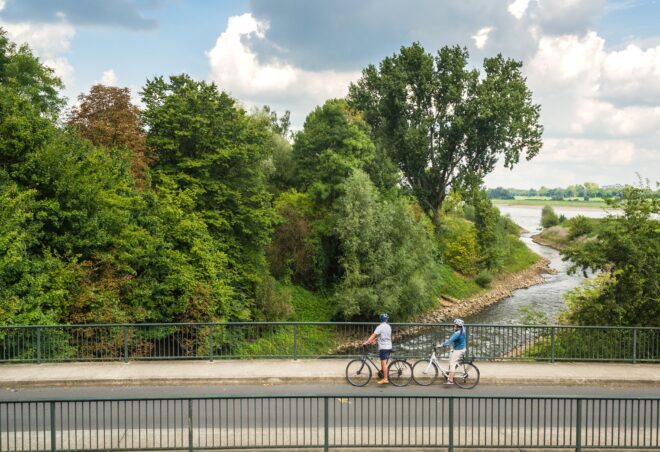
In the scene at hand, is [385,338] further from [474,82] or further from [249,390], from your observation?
[474,82]

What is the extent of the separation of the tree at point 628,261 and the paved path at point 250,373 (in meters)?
4.89

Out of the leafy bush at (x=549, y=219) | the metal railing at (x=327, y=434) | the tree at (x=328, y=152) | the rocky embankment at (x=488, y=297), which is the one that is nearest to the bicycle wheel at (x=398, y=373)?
the metal railing at (x=327, y=434)

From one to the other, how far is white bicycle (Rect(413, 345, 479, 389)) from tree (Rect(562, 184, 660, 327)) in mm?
8405

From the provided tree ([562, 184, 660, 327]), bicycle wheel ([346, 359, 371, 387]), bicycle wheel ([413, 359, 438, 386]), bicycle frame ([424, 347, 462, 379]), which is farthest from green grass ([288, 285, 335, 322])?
bicycle frame ([424, 347, 462, 379])

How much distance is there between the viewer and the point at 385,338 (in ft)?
48.3

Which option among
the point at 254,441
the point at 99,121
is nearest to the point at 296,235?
the point at 99,121

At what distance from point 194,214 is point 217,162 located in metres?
3.74

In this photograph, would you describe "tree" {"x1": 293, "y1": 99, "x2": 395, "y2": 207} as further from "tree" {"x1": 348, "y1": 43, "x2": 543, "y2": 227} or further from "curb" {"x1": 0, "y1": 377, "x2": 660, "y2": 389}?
"curb" {"x1": 0, "y1": 377, "x2": 660, "y2": 389}

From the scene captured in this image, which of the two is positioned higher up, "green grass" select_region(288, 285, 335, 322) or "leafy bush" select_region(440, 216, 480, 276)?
"leafy bush" select_region(440, 216, 480, 276)

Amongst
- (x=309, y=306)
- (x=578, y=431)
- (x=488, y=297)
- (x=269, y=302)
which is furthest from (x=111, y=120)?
(x=488, y=297)

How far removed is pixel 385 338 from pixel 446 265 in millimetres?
42498

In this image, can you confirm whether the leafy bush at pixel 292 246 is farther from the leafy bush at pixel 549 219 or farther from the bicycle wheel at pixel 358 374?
the leafy bush at pixel 549 219

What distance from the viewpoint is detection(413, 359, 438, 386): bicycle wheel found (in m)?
14.8

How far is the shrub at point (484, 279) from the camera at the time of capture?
54.8m
